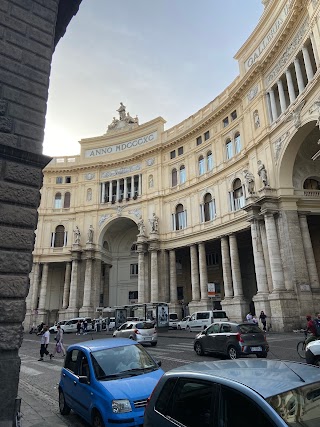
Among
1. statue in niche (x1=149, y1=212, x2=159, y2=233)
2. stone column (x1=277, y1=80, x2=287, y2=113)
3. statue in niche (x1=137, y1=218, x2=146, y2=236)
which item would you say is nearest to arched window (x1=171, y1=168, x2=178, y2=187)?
statue in niche (x1=149, y1=212, x2=159, y2=233)

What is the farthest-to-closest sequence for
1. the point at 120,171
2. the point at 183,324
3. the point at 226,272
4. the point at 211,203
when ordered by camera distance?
the point at 120,171, the point at 211,203, the point at 226,272, the point at 183,324

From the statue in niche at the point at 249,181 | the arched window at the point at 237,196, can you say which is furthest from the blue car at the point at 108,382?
the arched window at the point at 237,196

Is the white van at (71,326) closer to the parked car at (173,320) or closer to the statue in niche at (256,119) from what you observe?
the parked car at (173,320)

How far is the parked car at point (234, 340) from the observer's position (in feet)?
40.5

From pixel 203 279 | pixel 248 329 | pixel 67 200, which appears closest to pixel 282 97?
pixel 203 279

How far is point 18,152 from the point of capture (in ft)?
22.9

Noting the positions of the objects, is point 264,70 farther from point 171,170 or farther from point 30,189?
point 30,189

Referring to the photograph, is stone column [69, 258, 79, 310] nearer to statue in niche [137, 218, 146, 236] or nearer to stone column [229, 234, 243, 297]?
statue in niche [137, 218, 146, 236]

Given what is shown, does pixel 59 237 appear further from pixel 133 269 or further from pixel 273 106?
pixel 273 106

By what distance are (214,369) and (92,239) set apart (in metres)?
41.6

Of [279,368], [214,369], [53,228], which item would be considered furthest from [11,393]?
[53,228]

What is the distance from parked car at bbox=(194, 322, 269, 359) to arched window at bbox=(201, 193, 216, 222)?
20979mm

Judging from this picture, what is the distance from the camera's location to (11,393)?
5.68m

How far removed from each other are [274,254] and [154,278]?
16092 mm
